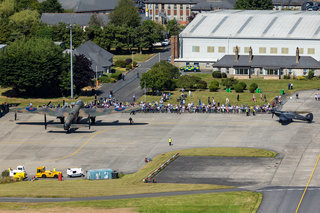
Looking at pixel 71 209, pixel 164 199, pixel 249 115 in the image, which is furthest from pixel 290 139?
pixel 71 209

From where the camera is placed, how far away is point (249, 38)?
618ft

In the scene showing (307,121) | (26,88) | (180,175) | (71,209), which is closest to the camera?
(71,209)

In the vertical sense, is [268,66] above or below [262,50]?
below

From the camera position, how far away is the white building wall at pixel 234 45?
18412 centimetres

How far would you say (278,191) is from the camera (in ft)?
300

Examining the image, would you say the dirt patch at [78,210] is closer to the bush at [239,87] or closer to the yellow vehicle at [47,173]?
the yellow vehicle at [47,173]

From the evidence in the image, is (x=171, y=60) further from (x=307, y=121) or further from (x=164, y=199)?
(x=164, y=199)

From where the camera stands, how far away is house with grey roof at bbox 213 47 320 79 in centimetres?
17800

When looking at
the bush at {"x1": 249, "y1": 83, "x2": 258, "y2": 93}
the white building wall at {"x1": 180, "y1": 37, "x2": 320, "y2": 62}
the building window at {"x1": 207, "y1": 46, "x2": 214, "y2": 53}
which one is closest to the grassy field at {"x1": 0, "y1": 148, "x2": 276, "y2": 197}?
the bush at {"x1": 249, "y1": 83, "x2": 258, "y2": 93}

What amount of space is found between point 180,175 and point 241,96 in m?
58.2

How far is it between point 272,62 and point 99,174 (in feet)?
295

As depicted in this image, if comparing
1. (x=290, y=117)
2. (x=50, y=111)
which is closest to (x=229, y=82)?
(x=290, y=117)

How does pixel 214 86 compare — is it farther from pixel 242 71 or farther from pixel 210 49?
pixel 210 49

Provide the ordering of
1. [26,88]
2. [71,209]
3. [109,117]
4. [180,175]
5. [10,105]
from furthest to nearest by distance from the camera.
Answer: [26,88] < [10,105] < [109,117] < [180,175] < [71,209]
